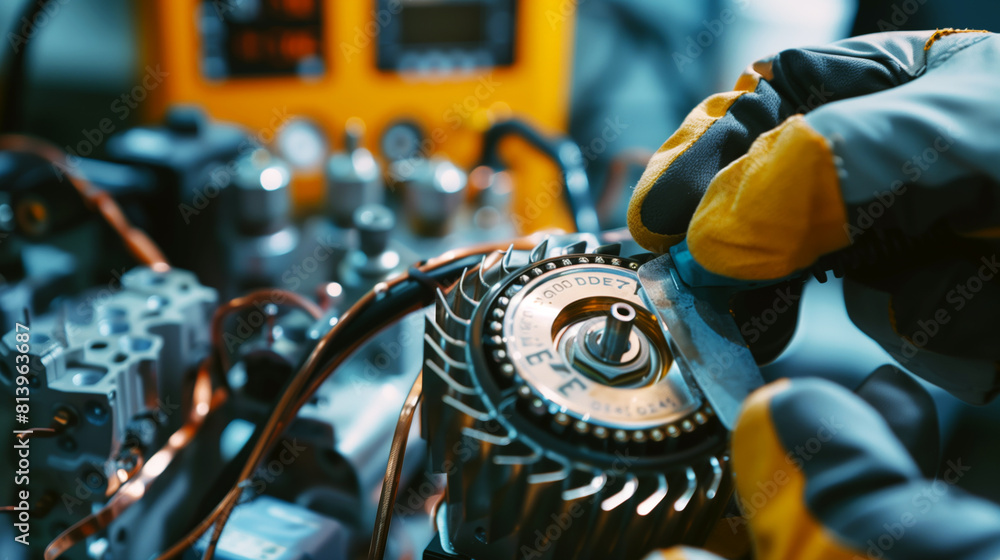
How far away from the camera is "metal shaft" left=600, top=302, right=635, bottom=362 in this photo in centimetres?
36

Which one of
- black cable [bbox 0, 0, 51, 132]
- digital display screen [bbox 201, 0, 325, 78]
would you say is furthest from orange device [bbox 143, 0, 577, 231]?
black cable [bbox 0, 0, 51, 132]

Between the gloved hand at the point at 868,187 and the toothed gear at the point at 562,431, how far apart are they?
0.07 m

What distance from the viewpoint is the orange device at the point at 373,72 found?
1130 mm

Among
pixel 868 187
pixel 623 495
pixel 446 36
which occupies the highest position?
pixel 446 36

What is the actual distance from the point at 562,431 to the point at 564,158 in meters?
0.63

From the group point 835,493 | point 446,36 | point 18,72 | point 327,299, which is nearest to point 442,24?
point 446,36

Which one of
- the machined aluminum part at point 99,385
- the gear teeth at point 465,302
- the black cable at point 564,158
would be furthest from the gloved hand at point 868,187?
the machined aluminum part at point 99,385

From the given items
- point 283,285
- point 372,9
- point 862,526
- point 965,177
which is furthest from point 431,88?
point 862,526

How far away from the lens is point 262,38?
117 cm

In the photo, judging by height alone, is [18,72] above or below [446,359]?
above

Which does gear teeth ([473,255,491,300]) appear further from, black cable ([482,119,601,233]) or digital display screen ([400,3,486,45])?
digital display screen ([400,3,486,45])

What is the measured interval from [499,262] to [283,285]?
20.4 inches

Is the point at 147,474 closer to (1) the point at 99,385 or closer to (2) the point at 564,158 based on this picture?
(1) the point at 99,385

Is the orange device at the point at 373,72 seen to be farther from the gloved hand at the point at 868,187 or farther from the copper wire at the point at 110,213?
the gloved hand at the point at 868,187
